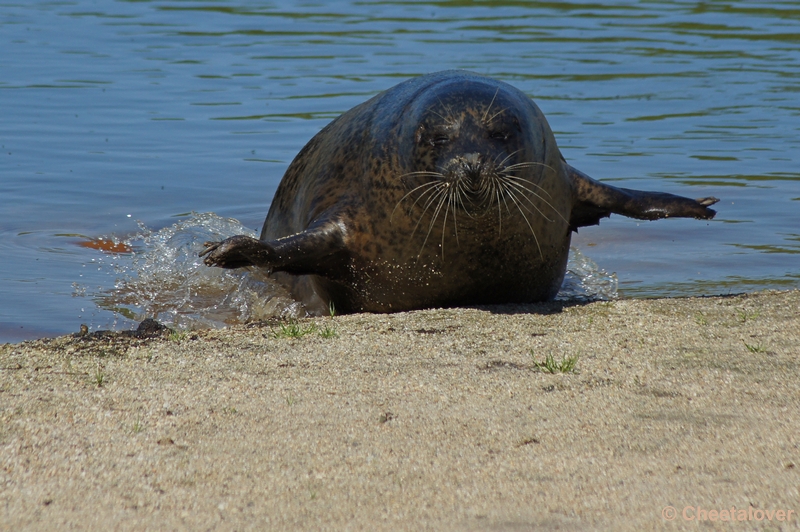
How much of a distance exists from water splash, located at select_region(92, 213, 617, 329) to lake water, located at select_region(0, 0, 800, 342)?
2.4 inches

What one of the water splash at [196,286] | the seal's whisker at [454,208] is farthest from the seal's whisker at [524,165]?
the water splash at [196,286]

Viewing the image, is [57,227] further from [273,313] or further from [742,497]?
[742,497]

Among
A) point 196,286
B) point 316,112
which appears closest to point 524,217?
point 196,286

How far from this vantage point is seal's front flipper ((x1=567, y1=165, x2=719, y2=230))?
252 inches

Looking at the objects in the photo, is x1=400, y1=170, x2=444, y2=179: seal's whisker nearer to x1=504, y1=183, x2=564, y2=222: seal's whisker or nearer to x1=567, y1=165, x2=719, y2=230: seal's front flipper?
x1=504, y1=183, x2=564, y2=222: seal's whisker

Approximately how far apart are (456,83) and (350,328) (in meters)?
1.52

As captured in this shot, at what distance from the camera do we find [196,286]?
25.2ft

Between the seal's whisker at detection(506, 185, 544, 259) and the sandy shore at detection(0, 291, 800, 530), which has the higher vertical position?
the seal's whisker at detection(506, 185, 544, 259)

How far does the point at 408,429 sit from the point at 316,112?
9.60m

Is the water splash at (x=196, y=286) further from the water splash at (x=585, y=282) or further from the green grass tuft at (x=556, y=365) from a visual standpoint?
the green grass tuft at (x=556, y=365)

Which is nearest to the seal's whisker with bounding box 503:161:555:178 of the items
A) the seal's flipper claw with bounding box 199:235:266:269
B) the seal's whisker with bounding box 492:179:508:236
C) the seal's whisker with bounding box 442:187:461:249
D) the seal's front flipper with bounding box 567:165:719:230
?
the seal's whisker with bounding box 492:179:508:236

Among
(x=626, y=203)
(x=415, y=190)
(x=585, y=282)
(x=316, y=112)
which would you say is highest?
(x=415, y=190)

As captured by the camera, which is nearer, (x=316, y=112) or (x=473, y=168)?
(x=473, y=168)

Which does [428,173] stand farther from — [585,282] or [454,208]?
[585,282]
